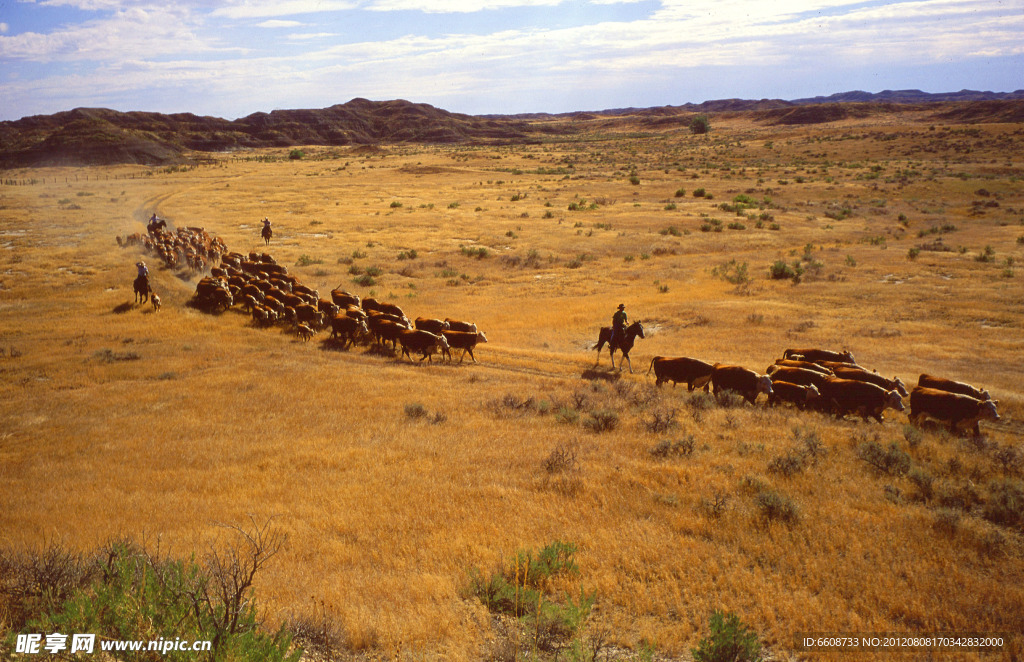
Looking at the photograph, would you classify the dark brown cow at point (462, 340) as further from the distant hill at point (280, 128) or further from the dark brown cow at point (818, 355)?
the distant hill at point (280, 128)

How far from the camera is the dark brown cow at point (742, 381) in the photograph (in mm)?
12141

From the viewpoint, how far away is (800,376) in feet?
40.8

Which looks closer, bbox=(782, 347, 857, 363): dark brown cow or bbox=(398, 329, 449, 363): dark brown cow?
bbox=(782, 347, 857, 363): dark brown cow

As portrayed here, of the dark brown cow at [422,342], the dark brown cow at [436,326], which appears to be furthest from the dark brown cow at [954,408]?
the dark brown cow at [436,326]

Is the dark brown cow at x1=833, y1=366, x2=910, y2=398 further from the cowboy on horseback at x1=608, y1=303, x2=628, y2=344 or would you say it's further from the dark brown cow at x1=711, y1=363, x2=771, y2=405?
the cowboy on horseback at x1=608, y1=303, x2=628, y2=344

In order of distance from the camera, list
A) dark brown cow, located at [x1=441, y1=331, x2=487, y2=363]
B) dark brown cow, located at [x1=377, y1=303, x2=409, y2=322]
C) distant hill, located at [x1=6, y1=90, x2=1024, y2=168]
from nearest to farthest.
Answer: dark brown cow, located at [x1=441, y1=331, x2=487, y2=363]
dark brown cow, located at [x1=377, y1=303, x2=409, y2=322]
distant hill, located at [x1=6, y1=90, x2=1024, y2=168]

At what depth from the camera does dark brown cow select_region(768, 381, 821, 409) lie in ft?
38.4

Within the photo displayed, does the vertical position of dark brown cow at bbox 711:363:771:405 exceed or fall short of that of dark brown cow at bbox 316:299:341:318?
it falls short

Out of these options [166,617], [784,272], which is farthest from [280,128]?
[166,617]

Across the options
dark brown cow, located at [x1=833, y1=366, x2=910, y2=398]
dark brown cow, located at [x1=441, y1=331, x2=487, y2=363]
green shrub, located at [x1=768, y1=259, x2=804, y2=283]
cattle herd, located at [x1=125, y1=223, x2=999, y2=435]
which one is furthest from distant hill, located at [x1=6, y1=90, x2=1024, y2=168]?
dark brown cow, located at [x1=833, y1=366, x2=910, y2=398]

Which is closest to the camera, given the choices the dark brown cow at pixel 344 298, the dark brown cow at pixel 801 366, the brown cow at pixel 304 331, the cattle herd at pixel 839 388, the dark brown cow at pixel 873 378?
the cattle herd at pixel 839 388

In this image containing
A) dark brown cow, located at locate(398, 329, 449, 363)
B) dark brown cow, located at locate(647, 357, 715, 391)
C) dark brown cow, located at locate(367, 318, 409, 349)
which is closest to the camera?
dark brown cow, located at locate(647, 357, 715, 391)

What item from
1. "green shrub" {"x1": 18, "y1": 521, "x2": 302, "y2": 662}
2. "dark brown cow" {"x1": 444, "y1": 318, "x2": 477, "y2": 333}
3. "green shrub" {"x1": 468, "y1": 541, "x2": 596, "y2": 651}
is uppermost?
"green shrub" {"x1": 18, "y1": 521, "x2": 302, "y2": 662}

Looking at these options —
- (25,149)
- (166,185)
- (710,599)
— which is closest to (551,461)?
(710,599)
